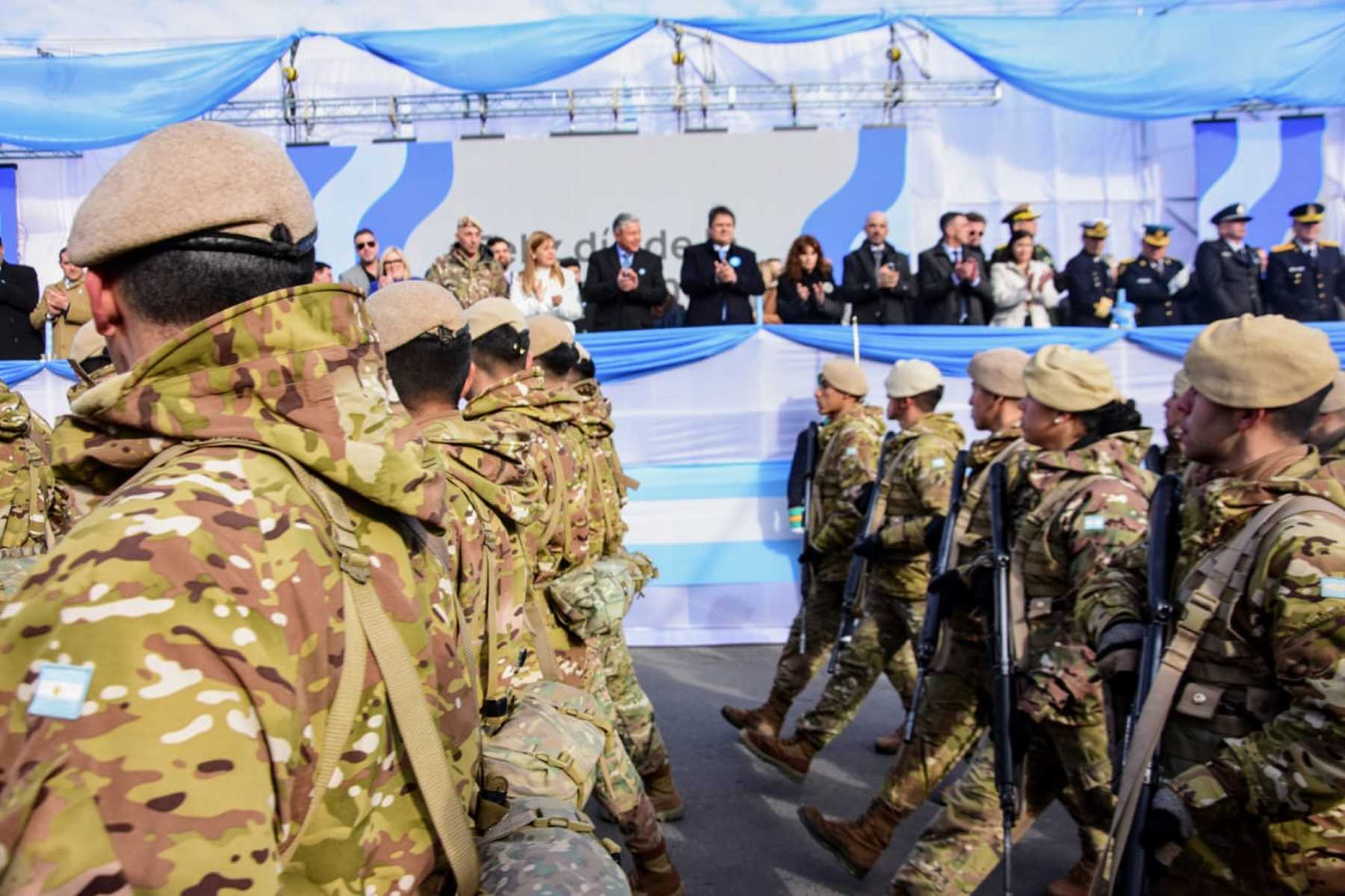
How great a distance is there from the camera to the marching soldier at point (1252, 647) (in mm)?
2266

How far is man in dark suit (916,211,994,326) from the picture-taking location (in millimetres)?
9562

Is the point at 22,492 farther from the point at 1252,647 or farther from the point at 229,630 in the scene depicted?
the point at 1252,647

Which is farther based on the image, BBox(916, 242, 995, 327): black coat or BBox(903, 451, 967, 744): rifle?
BBox(916, 242, 995, 327): black coat

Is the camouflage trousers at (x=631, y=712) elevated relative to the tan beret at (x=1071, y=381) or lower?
lower

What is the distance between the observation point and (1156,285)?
34.0 ft

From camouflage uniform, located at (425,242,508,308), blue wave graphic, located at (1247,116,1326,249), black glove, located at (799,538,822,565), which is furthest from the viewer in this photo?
blue wave graphic, located at (1247,116,1326,249)

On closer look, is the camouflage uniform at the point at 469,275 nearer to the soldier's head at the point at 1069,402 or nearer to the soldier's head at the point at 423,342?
the soldier's head at the point at 1069,402

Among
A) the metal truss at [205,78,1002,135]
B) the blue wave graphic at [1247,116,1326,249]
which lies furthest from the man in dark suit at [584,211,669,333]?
the blue wave graphic at [1247,116,1326,249]

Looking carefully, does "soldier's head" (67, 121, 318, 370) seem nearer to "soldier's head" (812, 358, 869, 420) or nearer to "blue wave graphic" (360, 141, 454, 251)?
"soldier's head" (812, 358, 869, 420)

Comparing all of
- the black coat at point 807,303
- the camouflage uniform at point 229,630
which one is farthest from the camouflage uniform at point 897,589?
the camouflage uniform at point 229,630

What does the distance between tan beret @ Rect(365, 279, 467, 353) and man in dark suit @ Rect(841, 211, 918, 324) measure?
7.14 metres

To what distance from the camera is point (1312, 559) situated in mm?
2289

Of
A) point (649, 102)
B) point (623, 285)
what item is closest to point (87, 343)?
point (623, 285)

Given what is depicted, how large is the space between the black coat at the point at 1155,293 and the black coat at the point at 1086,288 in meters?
0.38
